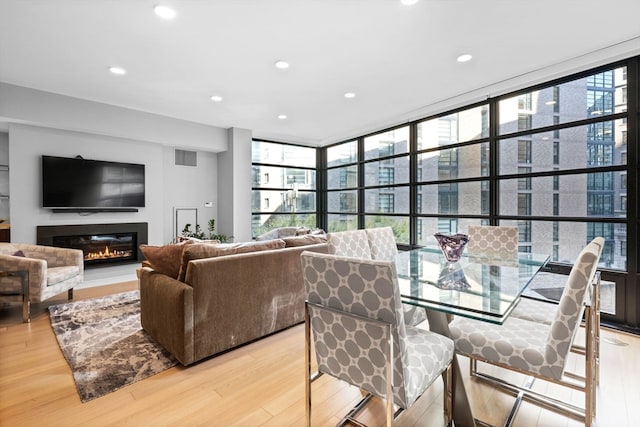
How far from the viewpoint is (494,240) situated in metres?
3.02

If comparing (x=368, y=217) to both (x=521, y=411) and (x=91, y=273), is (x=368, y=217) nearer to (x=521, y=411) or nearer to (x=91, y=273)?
(x=521, y=411)

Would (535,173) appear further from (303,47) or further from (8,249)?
(8,249)

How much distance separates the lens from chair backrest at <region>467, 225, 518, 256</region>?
9.50 ft

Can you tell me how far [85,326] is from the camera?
2875 mm

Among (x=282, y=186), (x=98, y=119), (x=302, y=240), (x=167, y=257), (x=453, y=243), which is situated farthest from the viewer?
(x=282, y=186)

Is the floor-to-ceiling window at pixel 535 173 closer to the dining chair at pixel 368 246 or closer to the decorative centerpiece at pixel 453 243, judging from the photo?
the dining chair at pixel 368 246

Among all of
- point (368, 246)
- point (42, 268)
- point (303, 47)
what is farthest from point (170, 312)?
point (303, 47)

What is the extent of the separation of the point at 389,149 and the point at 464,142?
4.76 feet

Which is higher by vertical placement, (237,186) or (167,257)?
(237,186)

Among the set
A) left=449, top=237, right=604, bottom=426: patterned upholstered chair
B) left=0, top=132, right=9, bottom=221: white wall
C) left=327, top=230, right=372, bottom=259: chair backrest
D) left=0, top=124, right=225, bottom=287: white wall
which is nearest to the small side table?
left=0, top=124, right=225, bottom=287: white wall

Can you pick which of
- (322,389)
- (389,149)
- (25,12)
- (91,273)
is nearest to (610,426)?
(322,389)

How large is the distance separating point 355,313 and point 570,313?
3.18ft

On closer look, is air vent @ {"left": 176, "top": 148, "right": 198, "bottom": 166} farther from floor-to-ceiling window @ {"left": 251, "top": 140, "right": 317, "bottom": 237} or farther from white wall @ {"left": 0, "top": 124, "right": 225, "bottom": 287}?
floor-to-ceiling window @ {"left": 251, "top": 140, "right": 317, "bottom": 237}

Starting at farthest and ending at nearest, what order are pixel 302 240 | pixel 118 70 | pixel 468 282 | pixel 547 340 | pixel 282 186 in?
1. pixel 282 186
2. pixel 118 70
3. pixel 302 240
4. pixel 468 282
5. pixel 547 340
